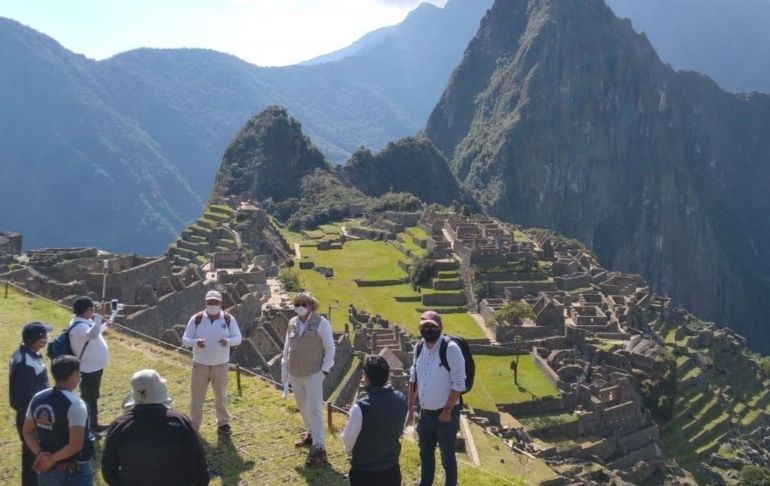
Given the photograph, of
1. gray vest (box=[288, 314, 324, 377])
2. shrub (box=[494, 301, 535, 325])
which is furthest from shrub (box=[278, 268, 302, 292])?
gray vest (box=[288, 314, 324, 377])

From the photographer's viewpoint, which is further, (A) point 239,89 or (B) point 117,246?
(A) point 239,89

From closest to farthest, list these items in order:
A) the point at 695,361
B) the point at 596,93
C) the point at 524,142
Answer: the point at 695,361
the point at 524,142
the point at 596,93

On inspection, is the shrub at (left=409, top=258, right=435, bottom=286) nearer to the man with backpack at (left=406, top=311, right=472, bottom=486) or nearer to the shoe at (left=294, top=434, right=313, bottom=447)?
the shoe at (left=294, top=434, right=313, bottom=447)

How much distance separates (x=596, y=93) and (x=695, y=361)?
4969 inches

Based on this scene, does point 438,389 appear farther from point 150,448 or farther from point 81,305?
point 81,305

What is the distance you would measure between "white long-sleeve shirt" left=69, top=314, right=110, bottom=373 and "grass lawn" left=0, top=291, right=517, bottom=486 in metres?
1.22

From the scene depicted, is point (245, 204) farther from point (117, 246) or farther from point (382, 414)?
point (382, 414)

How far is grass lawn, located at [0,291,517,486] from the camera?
27.2 ft

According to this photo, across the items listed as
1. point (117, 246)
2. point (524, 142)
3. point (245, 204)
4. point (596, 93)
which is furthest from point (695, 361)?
point (596, 93)

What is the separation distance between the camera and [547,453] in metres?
24.9

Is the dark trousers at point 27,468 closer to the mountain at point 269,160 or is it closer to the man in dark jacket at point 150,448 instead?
the man in dark jacket at point 150,448

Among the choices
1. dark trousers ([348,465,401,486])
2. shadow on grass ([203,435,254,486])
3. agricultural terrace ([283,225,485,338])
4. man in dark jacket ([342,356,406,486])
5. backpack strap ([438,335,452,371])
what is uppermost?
backpack strap ([438,335,452,371])

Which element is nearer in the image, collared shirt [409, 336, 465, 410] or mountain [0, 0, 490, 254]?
collared shirt [409, 336, 465, 410]

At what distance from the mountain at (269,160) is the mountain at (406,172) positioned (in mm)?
6993
